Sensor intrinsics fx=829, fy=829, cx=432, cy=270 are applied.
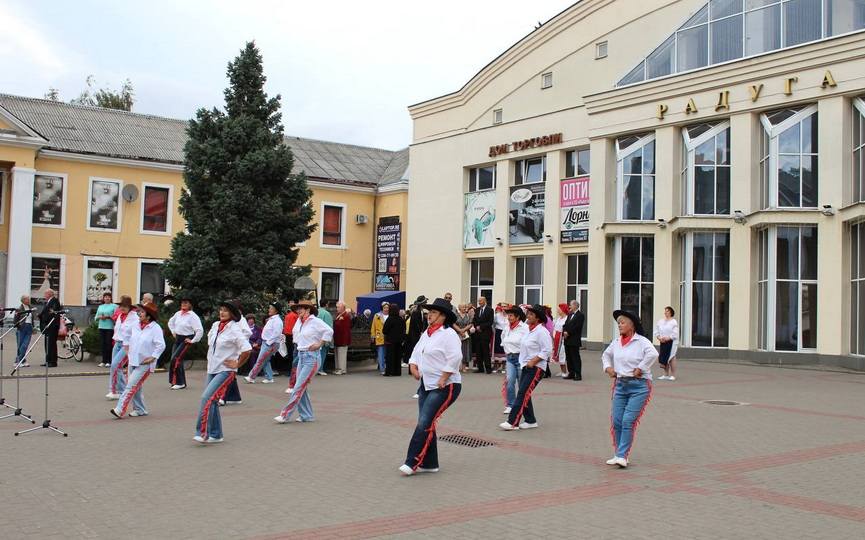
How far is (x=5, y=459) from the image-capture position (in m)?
8.80

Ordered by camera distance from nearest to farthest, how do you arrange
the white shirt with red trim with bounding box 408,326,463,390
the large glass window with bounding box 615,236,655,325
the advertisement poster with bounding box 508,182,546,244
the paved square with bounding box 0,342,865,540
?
the paved square with bounding box 0,342,865,540, the white shirt with red trim with bounding box 408,326,463,390, the large glass window with bounding box 615,236,655,325, the advertisement poster with bounding box 508,182,546,244

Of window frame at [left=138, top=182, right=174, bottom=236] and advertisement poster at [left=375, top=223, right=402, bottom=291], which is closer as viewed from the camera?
window frame at [left=138, top=182, right=174, bottom=236]

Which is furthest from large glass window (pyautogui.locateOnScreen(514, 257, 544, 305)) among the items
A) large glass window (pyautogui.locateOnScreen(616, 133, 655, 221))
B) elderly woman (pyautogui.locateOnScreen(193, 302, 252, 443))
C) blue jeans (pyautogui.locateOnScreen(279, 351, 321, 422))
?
elderly woman (pyautogui.locateOnScreen(193, 302, 252, 443))

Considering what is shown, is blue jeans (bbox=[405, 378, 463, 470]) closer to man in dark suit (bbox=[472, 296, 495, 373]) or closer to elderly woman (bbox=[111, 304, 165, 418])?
elderly woman (bbox=[111, 304, 165, 418])

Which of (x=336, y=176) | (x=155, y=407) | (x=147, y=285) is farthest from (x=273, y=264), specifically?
(x=336, y=176)

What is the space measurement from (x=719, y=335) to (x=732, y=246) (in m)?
2.86

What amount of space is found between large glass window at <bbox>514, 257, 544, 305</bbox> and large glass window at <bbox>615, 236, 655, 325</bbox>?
Answer: 15.2 ft

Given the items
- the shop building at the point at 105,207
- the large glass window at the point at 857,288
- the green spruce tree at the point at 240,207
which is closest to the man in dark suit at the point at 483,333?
the green spruce tree at the point at 240,207

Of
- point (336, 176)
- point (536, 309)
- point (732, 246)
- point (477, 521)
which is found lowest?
point (477, 521)

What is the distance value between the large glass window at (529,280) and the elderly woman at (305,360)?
Answer: 71.5 ft

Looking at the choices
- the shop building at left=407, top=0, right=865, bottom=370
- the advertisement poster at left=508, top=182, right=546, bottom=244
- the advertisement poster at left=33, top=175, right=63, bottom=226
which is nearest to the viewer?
the shop building at left=407, top=0, right=865, bottom=370

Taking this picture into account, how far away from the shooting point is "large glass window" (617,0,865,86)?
79.8ft

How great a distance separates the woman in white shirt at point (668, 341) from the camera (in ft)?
63.3

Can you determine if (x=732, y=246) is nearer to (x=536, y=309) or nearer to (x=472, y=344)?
(x=472, y=344)
